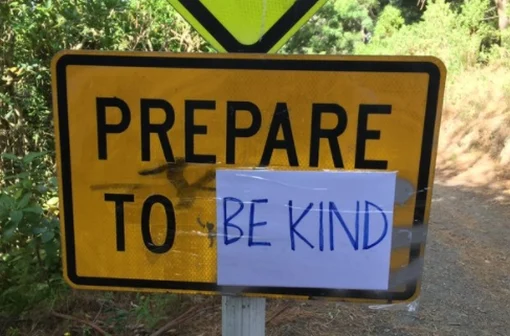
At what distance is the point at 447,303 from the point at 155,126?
3.23 m

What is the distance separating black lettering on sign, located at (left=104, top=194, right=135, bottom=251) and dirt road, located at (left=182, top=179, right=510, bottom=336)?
1.62 meters

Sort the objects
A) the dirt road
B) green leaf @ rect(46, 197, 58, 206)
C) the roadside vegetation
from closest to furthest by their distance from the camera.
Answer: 1. the roadside vegetation
2. the dirt road
3. green leaf @ rect(46, 197, 58, 206)

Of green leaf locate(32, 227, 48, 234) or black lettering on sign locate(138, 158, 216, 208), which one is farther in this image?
green leaf locate(32, 227, 48, 234)

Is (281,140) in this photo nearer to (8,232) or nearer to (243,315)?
(243,315)

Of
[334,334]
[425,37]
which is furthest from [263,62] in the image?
[425,37]

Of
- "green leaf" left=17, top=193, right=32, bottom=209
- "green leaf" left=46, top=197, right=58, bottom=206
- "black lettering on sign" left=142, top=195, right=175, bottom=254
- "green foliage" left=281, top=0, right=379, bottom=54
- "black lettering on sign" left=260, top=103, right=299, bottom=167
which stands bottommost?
"green leaf" left=46, top=197, right=58, bottom=206

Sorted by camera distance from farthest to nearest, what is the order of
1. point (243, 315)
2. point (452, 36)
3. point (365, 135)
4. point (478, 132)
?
point (452, 36) → point (478, 132) → point (243, 315) → point (365, 135)

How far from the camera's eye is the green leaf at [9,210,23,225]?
2330mm

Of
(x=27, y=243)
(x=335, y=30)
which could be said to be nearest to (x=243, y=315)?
(x=27, y=243)

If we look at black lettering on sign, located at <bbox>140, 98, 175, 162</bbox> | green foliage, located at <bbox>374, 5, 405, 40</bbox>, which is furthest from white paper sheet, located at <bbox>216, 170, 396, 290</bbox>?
green foliage, located at <bbox>374, 5, 405, 40</bbox>

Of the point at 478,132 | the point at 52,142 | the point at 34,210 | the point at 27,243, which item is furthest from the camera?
the point at 478,132

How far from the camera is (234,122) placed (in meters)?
1.21

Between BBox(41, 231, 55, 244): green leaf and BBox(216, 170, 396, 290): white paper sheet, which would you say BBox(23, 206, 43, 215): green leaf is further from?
BBox(216, 170, 396, 290): white paper sheet

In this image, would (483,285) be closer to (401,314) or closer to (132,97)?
(401,314)
